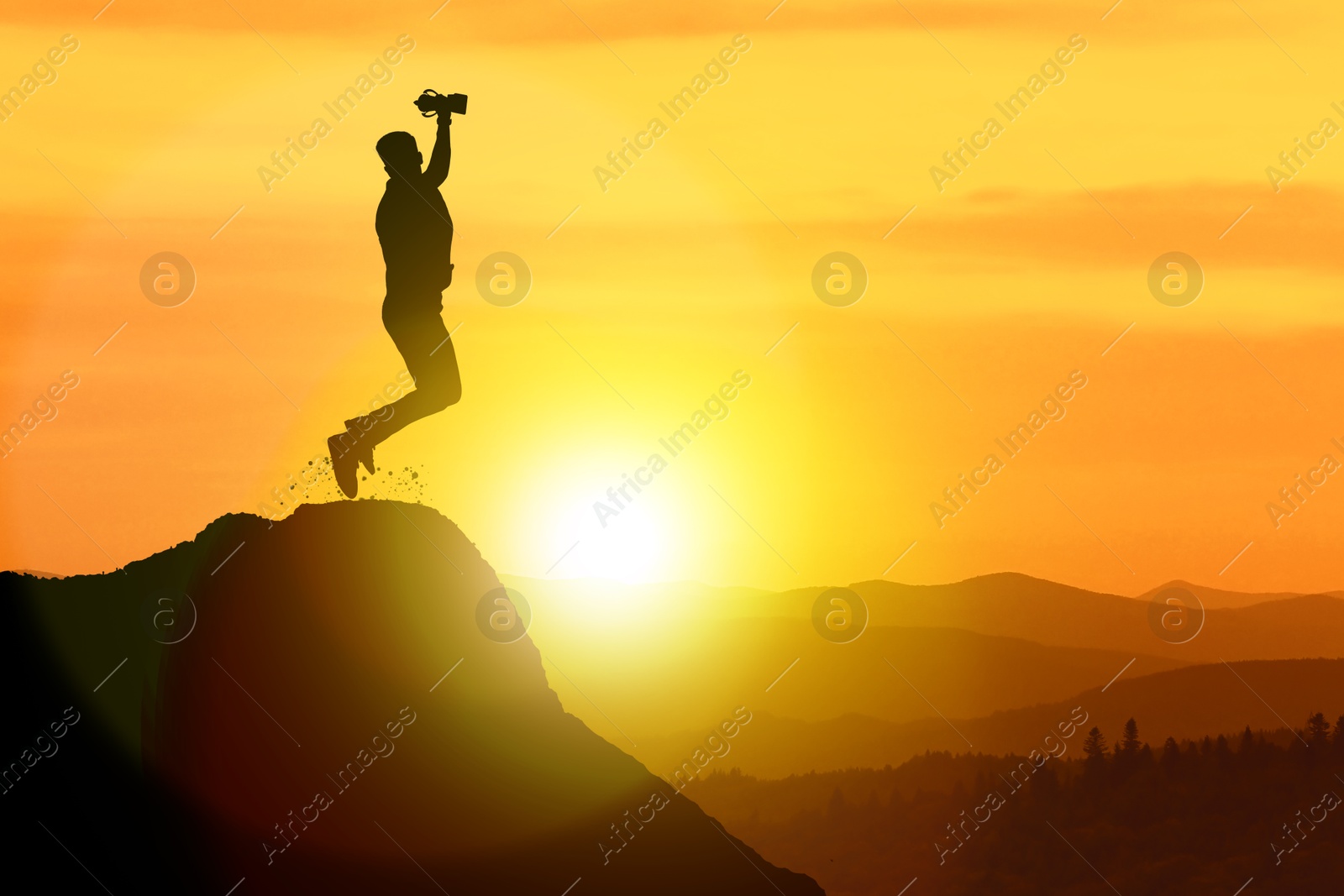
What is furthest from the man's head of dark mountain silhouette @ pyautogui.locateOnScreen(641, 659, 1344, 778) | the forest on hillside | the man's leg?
dark mountain silhouette @ pyautogui.locateOnScreen(641, 659, 1344, 778)

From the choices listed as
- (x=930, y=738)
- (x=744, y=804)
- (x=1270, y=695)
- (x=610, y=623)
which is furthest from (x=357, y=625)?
(x=1270, y=695)

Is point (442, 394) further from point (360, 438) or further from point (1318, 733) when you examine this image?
point (1318, 733)

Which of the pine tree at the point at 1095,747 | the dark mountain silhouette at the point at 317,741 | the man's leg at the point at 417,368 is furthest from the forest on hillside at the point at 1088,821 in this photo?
the man's leg at the point at 417,368

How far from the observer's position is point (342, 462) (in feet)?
62.4

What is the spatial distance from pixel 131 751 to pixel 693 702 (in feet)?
417

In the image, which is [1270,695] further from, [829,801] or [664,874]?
[664,874]

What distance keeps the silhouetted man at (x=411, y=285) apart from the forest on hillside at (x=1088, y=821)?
9536cm

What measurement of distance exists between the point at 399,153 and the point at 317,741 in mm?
8437

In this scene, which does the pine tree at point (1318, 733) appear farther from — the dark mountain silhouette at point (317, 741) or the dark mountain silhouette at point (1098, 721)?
the dark mountain silhouette at point (317, 741)

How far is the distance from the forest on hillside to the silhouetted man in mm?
95356

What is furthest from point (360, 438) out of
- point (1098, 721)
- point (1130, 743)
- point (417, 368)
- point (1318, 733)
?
point (1098, 721)

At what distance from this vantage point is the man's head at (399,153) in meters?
18.9

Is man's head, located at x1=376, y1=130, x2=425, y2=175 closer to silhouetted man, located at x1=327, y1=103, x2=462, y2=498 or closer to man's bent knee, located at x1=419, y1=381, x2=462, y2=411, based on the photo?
silhouetted man, located at x1=327, y1=103, x2=462, y2=498

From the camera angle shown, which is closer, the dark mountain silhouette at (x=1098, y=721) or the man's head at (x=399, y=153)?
the man's head at (x=399, y=153)
